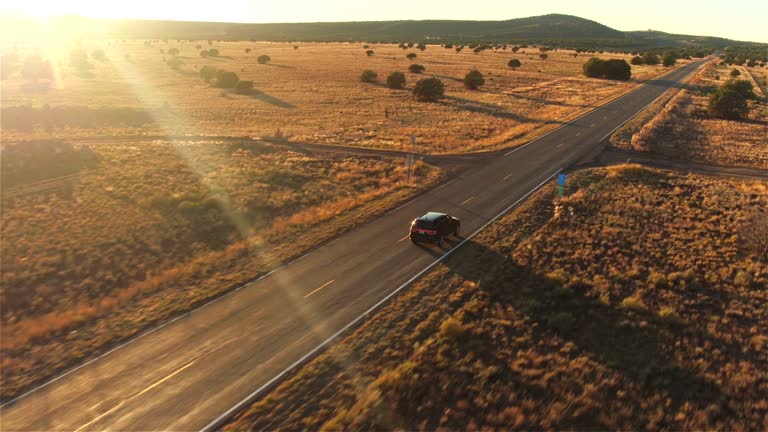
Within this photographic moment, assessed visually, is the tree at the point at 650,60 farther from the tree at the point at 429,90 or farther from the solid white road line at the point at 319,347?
the solid white road line at the point at 319,347

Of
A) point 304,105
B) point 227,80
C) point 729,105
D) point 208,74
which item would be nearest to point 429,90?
point 304,105

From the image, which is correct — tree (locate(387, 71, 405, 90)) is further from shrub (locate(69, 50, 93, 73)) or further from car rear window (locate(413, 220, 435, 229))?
shrub (locate(69, 50, 93, 73))

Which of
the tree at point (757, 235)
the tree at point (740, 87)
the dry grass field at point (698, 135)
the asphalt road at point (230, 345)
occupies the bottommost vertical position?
the asphalt road at point (230, 345)

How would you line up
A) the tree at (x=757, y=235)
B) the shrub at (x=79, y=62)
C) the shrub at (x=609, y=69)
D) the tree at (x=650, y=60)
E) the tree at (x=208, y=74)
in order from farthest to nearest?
1. the tree at (x=650, y=60)
2. the shrub at (x=609, y=69)
3. the shrub at (x=79, y=62)
4. the tree at (x=208, y=74)
5. the tree at (x=757, y=235)

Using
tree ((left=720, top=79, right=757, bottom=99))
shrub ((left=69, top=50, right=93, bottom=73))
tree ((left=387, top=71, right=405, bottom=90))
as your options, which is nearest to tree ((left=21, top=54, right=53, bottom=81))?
shrub ((left=69, top=50, right=93, bottom=73))

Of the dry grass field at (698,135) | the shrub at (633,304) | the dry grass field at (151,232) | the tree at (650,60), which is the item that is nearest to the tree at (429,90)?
the dry grass field at (698,135)

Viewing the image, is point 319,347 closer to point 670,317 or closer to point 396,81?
point 670,317
